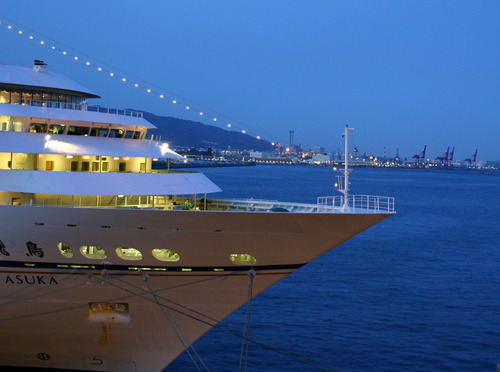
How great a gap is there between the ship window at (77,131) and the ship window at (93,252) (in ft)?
10.5

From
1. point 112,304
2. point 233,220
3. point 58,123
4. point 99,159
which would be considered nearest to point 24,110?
point 58,123

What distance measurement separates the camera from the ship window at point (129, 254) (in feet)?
42.2

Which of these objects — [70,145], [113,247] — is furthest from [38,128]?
[113,247]

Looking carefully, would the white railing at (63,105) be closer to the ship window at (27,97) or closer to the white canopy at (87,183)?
the ship window at (27,97)

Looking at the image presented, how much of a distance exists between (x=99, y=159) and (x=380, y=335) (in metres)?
10.8

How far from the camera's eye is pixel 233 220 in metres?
12.5

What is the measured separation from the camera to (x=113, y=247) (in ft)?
41.7

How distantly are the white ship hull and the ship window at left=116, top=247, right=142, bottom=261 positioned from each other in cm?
10

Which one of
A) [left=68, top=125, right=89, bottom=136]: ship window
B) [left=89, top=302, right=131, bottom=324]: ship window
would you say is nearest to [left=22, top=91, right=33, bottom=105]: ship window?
[left=68, top=125, right=89, bottom=136]: ship window

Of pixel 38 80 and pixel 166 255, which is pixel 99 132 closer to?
pixel 38 80

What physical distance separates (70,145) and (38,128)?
1059 millimetres

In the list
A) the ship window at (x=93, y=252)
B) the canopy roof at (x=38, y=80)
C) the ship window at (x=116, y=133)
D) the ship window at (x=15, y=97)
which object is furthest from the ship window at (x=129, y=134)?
the ship window at (x=93, y=252)

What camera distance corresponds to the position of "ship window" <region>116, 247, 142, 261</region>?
12875 millimetres

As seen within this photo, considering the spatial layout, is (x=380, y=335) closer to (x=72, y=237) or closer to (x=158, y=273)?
(x=158, y=273)
